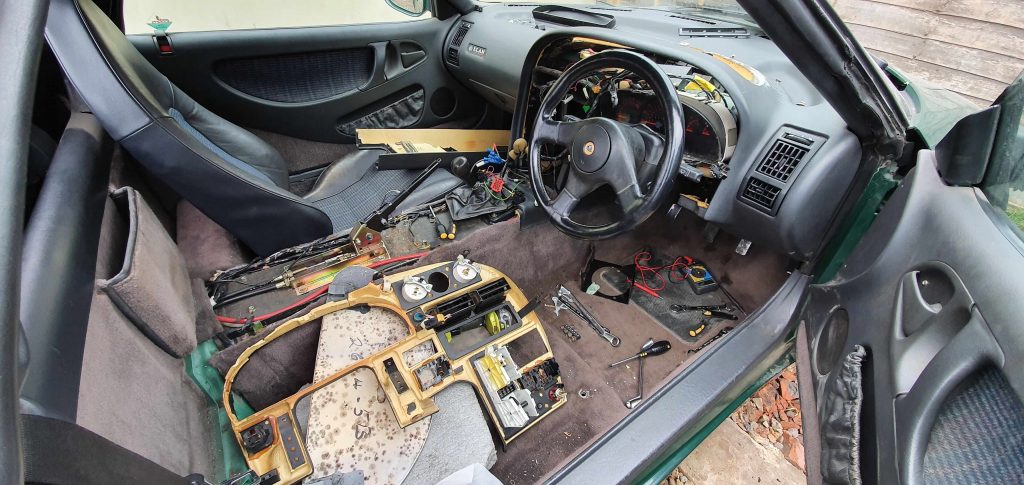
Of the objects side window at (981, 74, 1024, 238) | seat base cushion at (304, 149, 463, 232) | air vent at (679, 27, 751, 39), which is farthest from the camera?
seat base cushion at (304, 149, 463, 232)

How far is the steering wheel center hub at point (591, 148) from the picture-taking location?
4.57 ft

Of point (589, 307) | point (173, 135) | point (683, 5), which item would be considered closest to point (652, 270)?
point (589, 307)

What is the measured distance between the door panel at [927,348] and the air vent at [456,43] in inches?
78.5

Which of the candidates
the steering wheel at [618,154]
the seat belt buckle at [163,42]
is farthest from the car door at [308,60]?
the steering wheel at [618,154]

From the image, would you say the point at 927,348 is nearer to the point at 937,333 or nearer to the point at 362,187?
the point at 937,333

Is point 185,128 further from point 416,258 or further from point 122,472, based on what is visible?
point 122,472

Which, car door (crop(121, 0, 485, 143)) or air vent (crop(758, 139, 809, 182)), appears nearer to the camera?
air vent (crop(758, 139, 809, 182))

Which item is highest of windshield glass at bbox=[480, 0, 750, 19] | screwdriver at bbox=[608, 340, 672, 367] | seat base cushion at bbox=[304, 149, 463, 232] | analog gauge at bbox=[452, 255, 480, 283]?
windshield glass at bbox=[480, 0, 750, 19]

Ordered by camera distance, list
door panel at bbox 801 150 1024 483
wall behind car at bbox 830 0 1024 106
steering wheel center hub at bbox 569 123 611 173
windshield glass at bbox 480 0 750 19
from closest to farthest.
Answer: door panel at bbox 801 150 1024 483
steering wheel center hub at bbox 569 123 611 173
windshield glass at bbox 480 0 750 19
wall behind car at bbox 830 0 1024 106

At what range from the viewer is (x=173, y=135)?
48.0 inches

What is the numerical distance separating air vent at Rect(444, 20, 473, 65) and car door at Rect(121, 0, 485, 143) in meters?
0.08

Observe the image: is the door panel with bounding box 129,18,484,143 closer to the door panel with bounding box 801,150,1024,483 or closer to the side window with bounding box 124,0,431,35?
the side window with bounding box 124,0,431,35

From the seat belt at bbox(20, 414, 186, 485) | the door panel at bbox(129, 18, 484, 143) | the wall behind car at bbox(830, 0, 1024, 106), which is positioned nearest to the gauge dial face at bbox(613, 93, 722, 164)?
the door panel at bbox(129, 18, 484, 143)

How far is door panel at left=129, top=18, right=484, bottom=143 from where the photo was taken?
6.60ft
